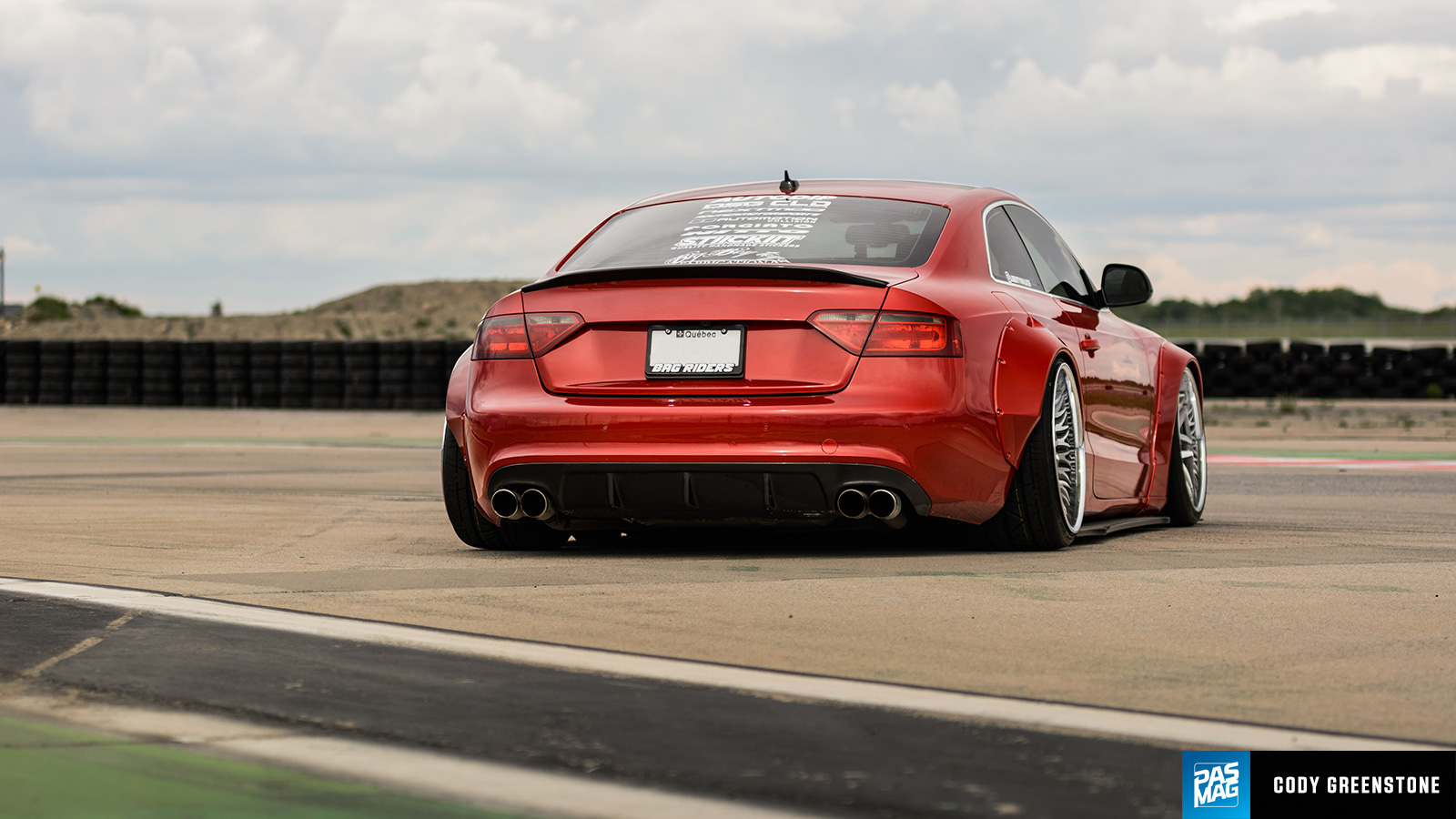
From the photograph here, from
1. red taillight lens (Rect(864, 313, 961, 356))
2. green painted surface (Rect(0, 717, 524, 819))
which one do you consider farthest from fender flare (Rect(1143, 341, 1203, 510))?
green painted surface (Rect(0, 717, 524, 819))

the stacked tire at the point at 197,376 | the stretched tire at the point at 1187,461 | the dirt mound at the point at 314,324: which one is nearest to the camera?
the stretched tire at the point at 1187,461

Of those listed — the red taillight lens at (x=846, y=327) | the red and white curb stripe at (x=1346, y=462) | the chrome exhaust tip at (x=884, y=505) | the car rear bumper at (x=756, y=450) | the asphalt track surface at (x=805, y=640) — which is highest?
the red taillight lens at (x=846, y=327)

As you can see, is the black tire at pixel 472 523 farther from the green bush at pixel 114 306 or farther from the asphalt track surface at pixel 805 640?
the green bush at pixel 114 306

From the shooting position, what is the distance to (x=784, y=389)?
226 inches

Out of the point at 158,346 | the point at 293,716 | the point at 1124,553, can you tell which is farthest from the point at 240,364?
the point at 293,716

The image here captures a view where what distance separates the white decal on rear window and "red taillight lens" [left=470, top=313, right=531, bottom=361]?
0.59 metres

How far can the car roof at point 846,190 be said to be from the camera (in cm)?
665

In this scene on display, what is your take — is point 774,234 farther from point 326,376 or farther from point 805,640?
point 326,376

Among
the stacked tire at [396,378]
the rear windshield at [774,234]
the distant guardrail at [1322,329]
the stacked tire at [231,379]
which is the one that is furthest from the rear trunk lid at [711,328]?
the distant guardrail at [1322,329]

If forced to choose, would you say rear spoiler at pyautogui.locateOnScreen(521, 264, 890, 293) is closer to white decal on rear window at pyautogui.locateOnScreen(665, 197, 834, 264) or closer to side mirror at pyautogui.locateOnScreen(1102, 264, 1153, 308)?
white decal on rear window at pyautogui.locateOnScreen(665, 197, 834, 264)

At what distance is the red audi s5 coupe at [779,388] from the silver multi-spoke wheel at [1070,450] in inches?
0.4

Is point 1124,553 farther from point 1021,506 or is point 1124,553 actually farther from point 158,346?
point 158,346

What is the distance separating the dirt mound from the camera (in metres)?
68.3

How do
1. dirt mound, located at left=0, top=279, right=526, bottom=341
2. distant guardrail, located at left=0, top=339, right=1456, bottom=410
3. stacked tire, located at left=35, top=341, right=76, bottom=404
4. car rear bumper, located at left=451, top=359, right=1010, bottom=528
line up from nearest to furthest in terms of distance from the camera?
car rear bumper, located at left=451, top=359, right=1010, bottom=528, distant guardrail, located at left=0, top=339, right=1456, bottom=410, stacked tire, located at left=35, top=341, right=76, bottom=404, dirt mound, located at left=0, top=279, right=526, bottom=341
